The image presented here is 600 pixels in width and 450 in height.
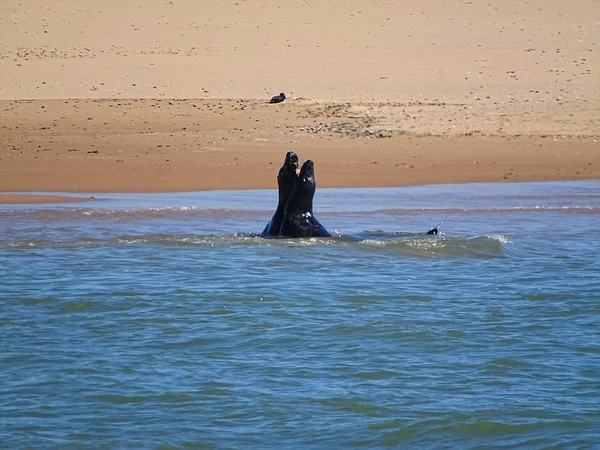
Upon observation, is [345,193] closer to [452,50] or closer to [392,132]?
[392,132]

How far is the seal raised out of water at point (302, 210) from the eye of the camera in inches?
397

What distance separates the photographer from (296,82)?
2873 cm

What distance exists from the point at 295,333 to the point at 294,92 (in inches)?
781

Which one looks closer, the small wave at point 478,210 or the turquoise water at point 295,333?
the turquoise water at point 295,333

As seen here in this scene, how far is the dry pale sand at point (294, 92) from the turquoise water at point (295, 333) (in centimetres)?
476

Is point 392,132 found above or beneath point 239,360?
above

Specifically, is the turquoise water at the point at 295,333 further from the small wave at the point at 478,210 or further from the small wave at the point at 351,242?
the small wave at the point at 478,210

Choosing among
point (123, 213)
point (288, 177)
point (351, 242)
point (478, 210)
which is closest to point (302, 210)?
point (288, 177)

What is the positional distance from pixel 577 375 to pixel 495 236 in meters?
4.71

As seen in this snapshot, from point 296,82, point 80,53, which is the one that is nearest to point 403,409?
point 296,82

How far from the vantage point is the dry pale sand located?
55.6 feet

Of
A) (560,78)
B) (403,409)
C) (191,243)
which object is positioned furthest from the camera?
(560,78)

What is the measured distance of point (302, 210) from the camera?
1020cm

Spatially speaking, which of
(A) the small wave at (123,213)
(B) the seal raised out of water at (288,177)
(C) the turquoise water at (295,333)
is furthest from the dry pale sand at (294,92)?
(B) the seal raised out of water at (288,177)
